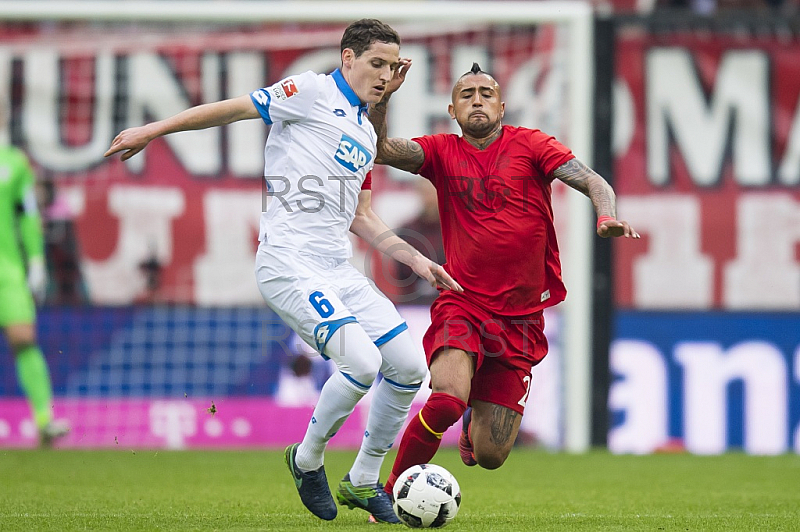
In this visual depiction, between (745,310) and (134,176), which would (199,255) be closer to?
(134,176)

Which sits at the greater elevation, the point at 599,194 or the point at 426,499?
the point at 599,194

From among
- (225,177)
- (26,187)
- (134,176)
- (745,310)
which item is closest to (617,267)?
(745,310)

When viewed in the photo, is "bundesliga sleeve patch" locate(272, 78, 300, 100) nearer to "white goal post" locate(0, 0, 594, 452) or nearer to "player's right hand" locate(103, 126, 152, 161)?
"player's right hand" locate(103, 126, 152, 161)

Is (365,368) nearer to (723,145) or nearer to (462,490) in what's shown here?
(462,490)

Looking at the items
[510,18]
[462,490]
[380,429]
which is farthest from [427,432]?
[510,18]

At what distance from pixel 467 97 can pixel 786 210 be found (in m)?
6.08

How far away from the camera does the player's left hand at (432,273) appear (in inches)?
231

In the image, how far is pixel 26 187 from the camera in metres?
10.6

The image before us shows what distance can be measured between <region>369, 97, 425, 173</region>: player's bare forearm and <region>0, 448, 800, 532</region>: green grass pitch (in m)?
1.80

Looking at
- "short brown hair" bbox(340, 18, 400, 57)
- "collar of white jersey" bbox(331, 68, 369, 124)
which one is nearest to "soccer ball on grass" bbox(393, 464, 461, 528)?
"collar of white jersey" bbox(331, 68, 369, 124)

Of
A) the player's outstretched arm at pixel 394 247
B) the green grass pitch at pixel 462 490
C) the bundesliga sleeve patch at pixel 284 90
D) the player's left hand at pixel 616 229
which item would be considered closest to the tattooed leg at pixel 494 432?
the green grass pitch at pixel 462 490

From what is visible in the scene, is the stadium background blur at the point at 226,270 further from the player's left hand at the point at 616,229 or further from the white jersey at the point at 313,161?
the player's left hand at the point at 616,229

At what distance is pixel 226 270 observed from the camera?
11211 mm

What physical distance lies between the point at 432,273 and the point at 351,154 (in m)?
0.67
